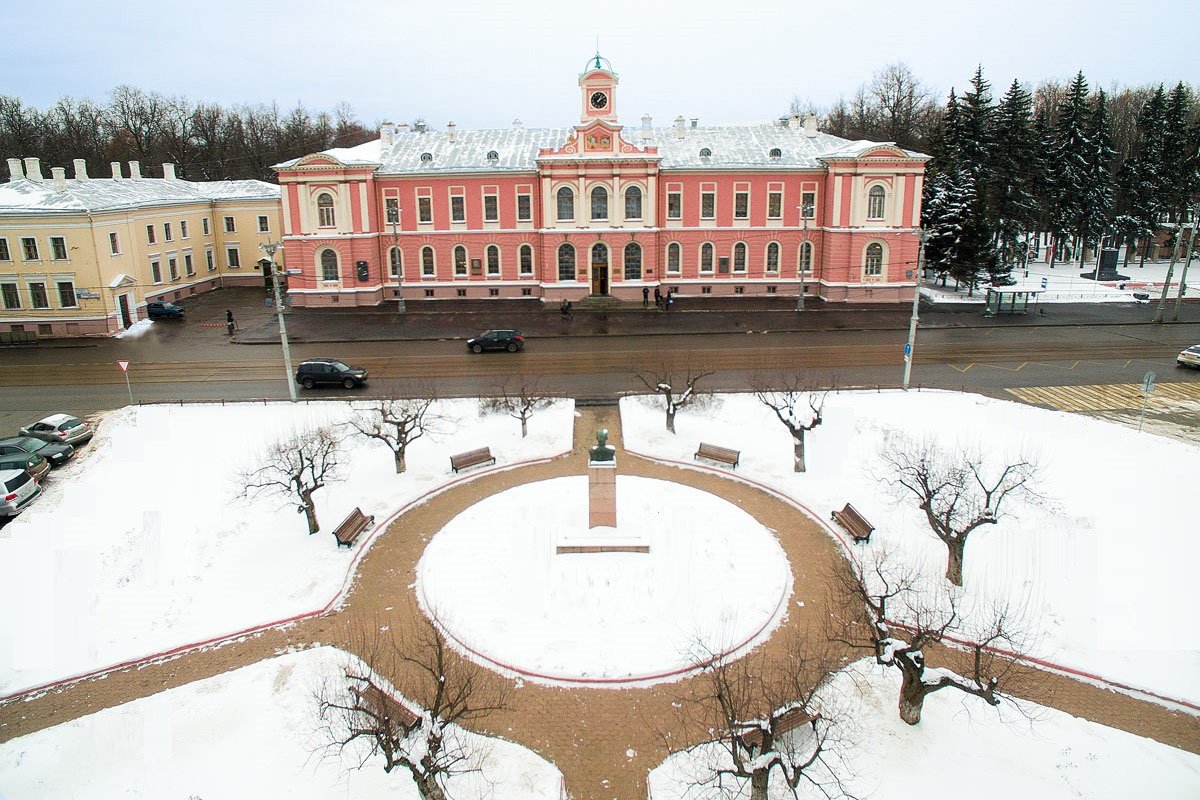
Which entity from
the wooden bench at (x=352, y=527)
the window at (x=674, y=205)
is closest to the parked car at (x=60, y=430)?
the wooden bench at (x=352, y=527)

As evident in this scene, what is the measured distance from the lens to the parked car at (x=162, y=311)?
48.1 metres

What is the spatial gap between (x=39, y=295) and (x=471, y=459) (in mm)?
35001

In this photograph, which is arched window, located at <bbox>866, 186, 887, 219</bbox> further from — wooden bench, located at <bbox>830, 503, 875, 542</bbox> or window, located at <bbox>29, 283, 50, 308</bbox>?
window, located at <bbox>29, 283, 50, 308</bbox>

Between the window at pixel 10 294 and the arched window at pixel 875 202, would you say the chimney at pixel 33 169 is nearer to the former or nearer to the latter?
the window at pixel 10 294

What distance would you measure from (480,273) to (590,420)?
89.3 feet

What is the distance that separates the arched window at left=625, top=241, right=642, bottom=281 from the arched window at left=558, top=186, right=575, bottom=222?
4345mm

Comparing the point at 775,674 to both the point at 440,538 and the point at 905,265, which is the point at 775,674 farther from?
the point at 905,265

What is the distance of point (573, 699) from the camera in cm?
1412

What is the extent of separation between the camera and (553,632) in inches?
626

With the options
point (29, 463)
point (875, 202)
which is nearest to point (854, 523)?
point (29, 463)

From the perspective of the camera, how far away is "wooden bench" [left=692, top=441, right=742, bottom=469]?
2384cm

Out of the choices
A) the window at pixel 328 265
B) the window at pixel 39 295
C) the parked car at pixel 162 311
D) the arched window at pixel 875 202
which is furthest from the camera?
the window at pixel 328 265

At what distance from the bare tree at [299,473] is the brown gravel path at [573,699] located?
2450mm

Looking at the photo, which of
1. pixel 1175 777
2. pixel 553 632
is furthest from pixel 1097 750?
pixel 553 632
